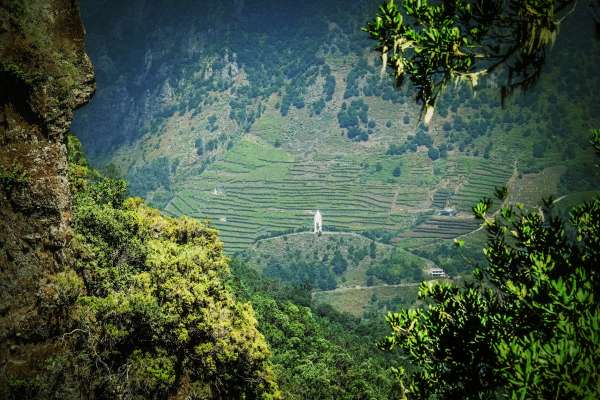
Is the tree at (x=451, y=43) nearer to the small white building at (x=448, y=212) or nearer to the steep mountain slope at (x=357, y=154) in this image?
the steep mountain slope at (x=357, y=154)

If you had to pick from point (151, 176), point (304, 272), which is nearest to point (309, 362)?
point (304, 272)

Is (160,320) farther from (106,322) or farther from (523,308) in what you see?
(523,308)

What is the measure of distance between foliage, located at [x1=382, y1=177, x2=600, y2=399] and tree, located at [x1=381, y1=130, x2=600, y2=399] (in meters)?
0.01

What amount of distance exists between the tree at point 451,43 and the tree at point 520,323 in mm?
1899

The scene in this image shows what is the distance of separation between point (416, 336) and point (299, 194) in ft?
408

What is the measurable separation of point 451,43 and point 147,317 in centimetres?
1130

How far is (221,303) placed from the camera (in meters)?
16.9

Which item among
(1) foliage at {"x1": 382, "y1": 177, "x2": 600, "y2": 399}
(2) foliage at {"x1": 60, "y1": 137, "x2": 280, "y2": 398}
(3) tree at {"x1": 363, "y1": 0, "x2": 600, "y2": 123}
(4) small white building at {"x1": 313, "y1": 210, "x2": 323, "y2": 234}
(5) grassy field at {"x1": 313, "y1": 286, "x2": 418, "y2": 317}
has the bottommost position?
(5) grassy field at {"x1": 313, "y1": 286, "x2": 418, "y2": 317}

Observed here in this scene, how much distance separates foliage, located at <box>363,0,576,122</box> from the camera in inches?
228

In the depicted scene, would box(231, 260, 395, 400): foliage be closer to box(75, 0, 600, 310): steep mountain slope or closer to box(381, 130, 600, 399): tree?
box(381, 130, 600, 399): tree

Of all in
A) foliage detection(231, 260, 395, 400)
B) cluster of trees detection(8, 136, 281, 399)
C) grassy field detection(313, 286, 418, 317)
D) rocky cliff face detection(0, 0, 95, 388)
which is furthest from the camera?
grassy field detection(313, 286, 418, 317)

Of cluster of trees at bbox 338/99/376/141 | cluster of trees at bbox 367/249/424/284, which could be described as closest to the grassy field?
cluster of trees at bbox 367/249/424/284

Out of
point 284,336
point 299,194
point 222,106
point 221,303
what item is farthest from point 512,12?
point 222,106

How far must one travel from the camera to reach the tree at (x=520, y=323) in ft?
16.7
